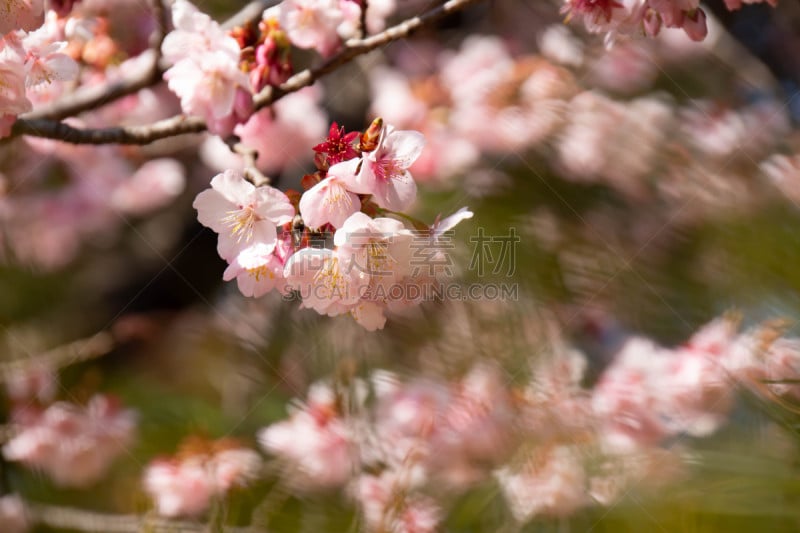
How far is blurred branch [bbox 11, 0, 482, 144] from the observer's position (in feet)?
2.33

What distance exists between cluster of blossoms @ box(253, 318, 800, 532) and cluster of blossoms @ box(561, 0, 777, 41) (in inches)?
10.8

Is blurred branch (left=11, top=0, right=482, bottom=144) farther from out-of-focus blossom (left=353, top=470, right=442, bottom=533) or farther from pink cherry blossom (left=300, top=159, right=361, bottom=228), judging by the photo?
out-of-focus blossom (left=353, top=470, right=442, bottom=533)

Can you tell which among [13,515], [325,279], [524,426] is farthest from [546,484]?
[13,515]

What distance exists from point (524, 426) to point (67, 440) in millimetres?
733

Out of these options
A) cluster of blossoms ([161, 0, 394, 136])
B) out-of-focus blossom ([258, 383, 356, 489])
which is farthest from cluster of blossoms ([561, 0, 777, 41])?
out-of-focus blossom ([258, 383, 356, 489])

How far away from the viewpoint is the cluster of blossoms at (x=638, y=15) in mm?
713

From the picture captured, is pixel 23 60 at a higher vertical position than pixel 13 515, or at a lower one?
higher

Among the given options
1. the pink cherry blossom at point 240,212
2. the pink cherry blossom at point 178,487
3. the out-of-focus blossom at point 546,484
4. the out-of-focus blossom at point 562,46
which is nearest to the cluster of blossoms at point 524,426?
the out-of-focus blossom at point 546,484

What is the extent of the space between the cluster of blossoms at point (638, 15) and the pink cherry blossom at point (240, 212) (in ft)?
1.13

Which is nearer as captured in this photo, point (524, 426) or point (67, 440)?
point (524, 426)

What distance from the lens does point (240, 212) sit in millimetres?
617

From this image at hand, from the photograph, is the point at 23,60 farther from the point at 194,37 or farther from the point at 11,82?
the point at 194,37

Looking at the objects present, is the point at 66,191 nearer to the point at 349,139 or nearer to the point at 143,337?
the point at 143,337

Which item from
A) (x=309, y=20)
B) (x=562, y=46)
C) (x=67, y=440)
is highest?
(x=309, y=20)
